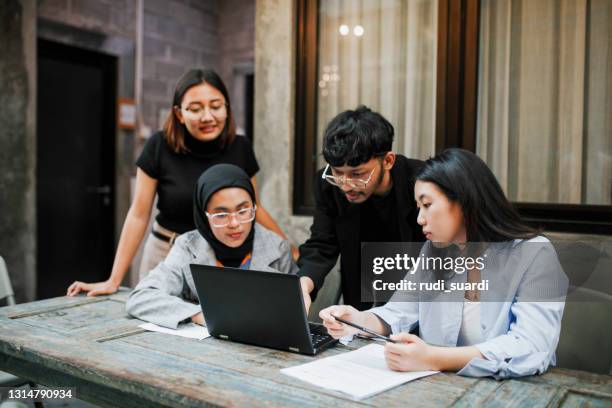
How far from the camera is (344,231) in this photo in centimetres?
217

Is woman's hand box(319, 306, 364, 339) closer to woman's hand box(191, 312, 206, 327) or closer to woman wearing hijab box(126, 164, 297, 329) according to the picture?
woman's hand box(191, 312, 206, 327)

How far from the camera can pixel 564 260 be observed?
7.99ft

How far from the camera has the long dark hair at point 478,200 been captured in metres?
1.58

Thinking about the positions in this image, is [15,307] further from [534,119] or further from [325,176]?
[534,119]

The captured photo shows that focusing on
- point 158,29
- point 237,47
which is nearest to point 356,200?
point 158,29

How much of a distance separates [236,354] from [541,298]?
795 millimetres

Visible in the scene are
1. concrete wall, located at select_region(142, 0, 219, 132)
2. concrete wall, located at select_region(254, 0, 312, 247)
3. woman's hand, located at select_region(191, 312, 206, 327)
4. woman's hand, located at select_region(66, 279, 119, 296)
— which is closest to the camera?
woman's hand, located at select_region(191, 312, 206, 327)

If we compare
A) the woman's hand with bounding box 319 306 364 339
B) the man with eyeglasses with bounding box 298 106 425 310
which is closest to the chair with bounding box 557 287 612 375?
the man with eyeglasses with bounding box 298 106 425 310

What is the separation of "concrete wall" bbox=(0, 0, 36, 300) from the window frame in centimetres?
215

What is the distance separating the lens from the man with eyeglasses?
6.18 feet

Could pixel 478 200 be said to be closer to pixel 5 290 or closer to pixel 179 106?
pixel 179 106

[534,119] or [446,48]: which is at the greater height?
[446,48]

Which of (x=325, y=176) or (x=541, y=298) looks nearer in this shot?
(x=541, y=298)

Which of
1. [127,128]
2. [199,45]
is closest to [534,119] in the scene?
[127,128]
